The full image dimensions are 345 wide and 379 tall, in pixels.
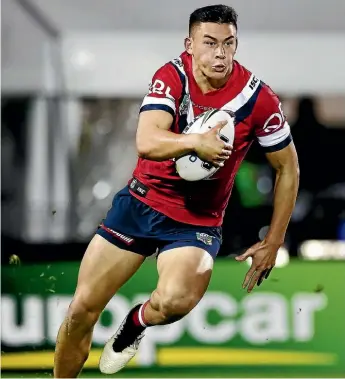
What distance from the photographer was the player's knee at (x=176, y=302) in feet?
14.7

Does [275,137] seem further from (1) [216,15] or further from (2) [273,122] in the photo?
(1) [216,15]

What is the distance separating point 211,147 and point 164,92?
0.34 meters

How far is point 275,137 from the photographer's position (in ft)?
15.1

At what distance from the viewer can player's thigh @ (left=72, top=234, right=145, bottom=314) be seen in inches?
186

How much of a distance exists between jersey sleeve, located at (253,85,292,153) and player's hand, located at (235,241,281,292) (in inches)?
16.2

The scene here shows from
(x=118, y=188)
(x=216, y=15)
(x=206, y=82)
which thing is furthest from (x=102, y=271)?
(x=118, y=188)

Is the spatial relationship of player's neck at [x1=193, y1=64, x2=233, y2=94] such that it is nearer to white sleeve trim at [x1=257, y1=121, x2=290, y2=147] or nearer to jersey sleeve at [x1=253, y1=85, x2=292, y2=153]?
jersey sleeve at [x1=253, y1=85, x2=292, y2=153]

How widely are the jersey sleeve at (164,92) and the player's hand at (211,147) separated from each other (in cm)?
23

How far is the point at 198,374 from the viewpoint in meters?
6.62

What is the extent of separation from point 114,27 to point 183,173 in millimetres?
1737

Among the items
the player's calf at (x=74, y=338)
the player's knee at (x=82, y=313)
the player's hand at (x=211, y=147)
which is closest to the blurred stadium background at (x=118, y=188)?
the player's calf at (x=74, y=338)

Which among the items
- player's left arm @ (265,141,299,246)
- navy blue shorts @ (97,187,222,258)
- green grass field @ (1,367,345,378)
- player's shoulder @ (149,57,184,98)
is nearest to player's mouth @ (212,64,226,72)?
player's shoulder @ (149,57,184,98)

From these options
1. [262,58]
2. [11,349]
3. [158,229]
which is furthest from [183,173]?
[11,349]

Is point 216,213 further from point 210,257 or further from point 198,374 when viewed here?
point 198,374
